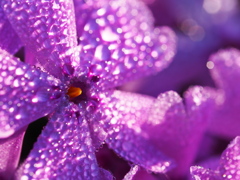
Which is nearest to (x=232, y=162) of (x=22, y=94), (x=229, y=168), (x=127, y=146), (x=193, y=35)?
(x=229, y=168)

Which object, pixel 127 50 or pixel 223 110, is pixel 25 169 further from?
pixel 223 110

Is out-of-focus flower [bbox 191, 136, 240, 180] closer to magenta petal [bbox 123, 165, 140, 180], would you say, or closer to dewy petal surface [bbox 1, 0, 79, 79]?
magenta petal [bbox 123, 165, 140, 180]


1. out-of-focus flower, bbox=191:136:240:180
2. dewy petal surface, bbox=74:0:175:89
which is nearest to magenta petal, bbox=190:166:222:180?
out-of-focus flower, bbox=191:136:240:180

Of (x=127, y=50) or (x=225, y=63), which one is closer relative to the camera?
(x=127, y=50)

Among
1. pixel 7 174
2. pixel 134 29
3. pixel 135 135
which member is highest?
pixel 134 29

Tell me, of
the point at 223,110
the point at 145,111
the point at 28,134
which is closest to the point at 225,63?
the point at 223,110

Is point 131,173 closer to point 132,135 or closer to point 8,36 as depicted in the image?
point 132,135
